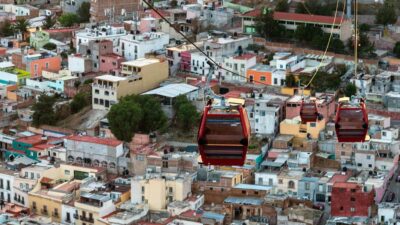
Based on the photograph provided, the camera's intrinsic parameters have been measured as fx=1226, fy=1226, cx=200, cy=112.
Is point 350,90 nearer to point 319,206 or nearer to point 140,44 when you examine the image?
point 319,206

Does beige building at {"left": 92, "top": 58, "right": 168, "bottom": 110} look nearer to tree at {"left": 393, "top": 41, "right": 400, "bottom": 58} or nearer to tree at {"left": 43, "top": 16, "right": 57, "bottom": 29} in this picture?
tree at {"left": 393, "top": 41, "right": 400, "bottom": 58}

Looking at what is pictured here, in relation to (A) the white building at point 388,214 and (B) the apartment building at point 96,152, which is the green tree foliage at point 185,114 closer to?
(B) the apartment building at point 96,152

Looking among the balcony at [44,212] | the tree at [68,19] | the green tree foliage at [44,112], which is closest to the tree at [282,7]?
the tree at [68,19]

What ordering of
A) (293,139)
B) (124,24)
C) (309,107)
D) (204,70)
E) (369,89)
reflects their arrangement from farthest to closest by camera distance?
1. (124,24)
2. (204,70)
3. (369,89)
4. (293,139)
5. (309,107)

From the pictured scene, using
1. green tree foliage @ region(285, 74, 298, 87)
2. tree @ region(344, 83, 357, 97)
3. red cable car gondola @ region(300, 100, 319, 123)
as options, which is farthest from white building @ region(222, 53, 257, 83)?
red cable car gondola @ region(300, 100, 319, 123)

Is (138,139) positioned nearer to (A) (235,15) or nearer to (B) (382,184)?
(B) (382,184)

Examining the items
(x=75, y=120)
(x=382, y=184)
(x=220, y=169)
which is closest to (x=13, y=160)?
(x=75, y=120)
